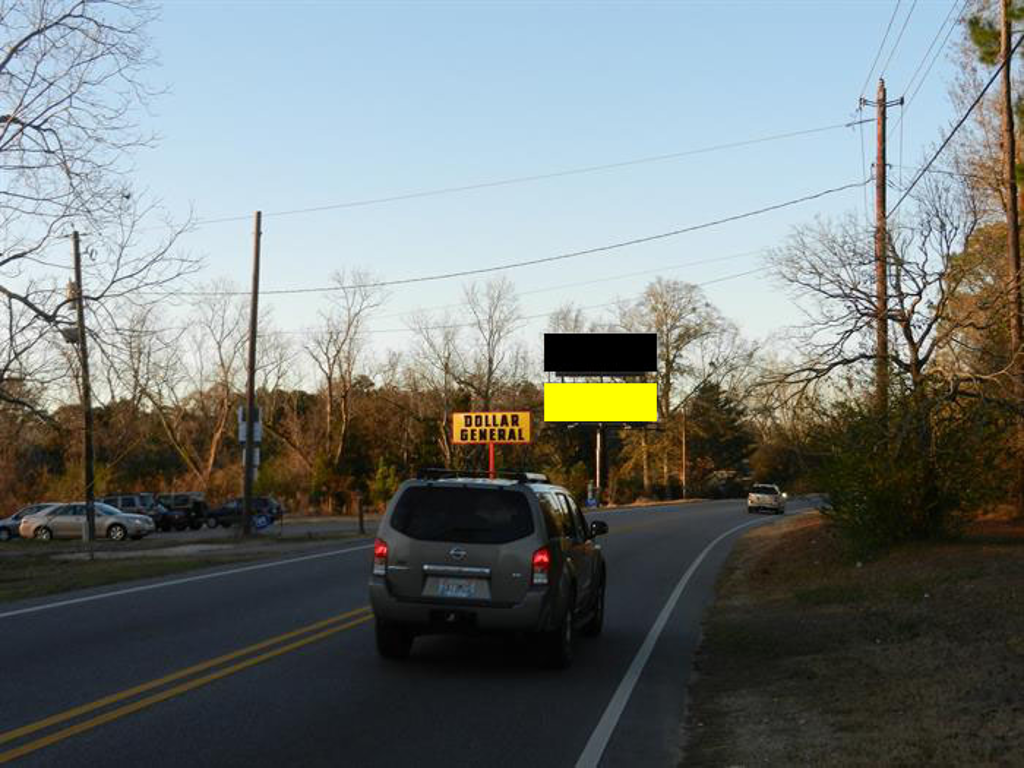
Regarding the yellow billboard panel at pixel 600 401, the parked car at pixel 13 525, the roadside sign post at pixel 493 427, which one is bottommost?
the parked car at pixel 13 525

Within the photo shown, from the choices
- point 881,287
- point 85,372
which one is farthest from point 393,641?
point 85,372

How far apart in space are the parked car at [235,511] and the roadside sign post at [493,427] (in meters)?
12.9

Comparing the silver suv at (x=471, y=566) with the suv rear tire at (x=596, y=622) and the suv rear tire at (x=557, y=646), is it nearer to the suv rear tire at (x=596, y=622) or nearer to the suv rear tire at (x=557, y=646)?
the suv rear tire at (x=557, y=646)

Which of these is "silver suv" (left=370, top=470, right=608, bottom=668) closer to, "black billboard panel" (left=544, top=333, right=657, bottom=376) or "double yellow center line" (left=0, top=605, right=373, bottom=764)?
"double yellow center line" (left=0, top=605, right=373, bottom=764)

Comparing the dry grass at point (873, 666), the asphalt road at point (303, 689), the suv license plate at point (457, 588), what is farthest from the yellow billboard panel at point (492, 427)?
the suv license plate at point (457, 588)

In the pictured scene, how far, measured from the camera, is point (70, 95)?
21094 millimetres

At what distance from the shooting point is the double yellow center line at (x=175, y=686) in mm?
7539

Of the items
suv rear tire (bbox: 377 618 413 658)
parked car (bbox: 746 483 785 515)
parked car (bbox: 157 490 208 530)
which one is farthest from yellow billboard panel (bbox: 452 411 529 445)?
suv rear tire (bbox: 377 618 413 658)

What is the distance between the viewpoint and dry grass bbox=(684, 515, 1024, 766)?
7.50m

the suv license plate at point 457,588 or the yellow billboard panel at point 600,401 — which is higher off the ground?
the yellow billboard panel at point 600,401

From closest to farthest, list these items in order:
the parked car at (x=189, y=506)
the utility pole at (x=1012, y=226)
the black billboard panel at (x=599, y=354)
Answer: the utility pole at (x=1012, y=226), the parked car at (x=189, y=506), the black billboard panel at (x=599, y=354)

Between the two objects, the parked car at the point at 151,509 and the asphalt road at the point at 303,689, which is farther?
the parked car at the point at 151,509

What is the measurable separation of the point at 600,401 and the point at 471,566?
5490 centimetres

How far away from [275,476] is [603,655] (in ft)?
195
